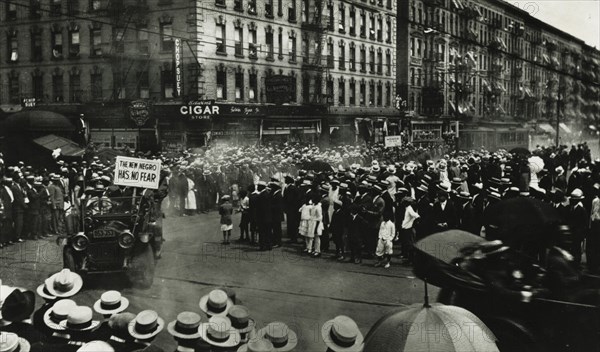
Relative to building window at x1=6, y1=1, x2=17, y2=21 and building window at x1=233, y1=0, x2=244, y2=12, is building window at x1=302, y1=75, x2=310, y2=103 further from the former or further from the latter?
building window at x1=6, y1=1, x2=17, y2=21

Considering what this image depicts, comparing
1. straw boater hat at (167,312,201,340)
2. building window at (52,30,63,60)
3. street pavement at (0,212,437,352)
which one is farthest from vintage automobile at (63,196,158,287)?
building window at (52,30,63,60)

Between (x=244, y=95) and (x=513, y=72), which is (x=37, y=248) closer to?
(x=244, y=95)

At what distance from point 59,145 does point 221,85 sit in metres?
10.0

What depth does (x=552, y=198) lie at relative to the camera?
14133 millimetres

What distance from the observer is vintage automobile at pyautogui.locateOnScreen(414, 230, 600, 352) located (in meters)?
6.36

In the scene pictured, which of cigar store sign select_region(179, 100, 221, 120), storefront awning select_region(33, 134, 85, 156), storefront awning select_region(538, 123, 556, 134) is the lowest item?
storefront awning select_region(33, 134, 85, 156)

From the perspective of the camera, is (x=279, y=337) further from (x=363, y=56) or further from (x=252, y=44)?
(x=252, y=44)

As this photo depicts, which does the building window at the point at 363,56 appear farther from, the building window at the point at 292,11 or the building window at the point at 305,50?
the building window at the point at 292,11

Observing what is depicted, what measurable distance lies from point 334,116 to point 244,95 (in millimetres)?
5746

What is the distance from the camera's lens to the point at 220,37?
3012 cm

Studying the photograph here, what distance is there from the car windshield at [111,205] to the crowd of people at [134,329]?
20.6 feet

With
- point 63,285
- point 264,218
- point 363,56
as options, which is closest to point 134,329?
point 63,285

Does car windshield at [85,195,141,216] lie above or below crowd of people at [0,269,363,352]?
above

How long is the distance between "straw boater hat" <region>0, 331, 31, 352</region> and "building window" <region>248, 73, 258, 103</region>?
29.0 metres
